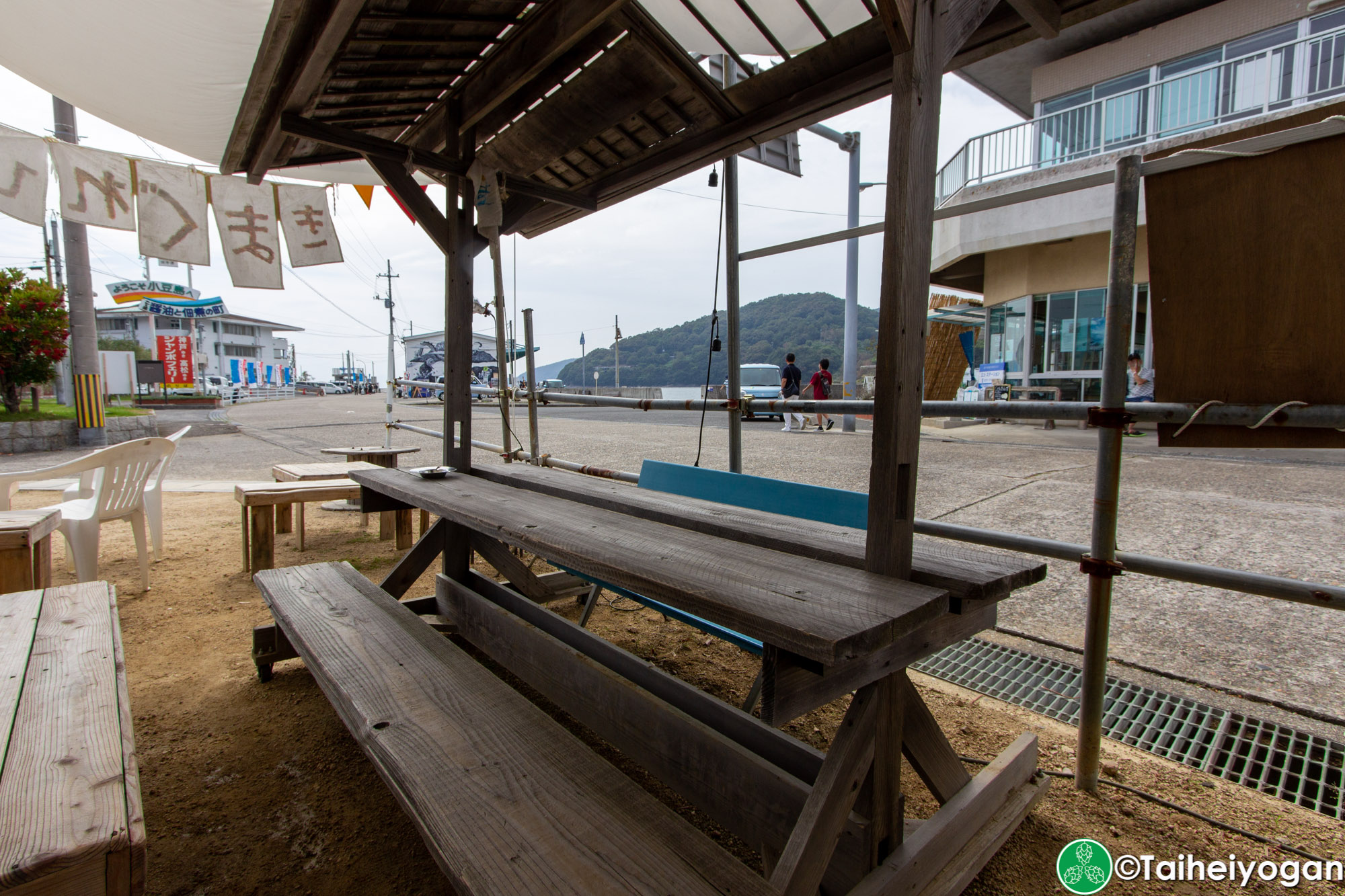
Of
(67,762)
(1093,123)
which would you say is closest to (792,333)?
(1093,123)

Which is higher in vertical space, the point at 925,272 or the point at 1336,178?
the point at 1336,178

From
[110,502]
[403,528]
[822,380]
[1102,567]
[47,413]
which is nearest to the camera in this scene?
[1102,567]

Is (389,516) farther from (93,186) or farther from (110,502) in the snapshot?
(93,186)

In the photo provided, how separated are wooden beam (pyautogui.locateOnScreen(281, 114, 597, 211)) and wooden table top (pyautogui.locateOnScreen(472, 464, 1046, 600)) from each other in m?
1.61

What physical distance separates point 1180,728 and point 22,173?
293 inches

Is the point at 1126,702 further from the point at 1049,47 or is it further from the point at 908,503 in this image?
the point at 1049,47

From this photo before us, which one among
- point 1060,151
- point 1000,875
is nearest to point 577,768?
point 1000,875

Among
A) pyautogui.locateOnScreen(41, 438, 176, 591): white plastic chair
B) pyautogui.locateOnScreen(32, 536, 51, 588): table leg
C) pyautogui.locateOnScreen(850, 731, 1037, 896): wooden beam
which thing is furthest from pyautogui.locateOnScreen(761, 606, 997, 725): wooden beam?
pyautogui.locateOnScreen(41, 438, 176, 591): white plastic chair

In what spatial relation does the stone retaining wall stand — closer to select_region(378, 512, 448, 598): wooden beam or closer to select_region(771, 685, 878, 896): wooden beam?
select_region(378, 512, 448, 598): wooden beam

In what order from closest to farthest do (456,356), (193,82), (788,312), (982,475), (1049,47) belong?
1. (193,82)
2. (456,356)
3. (982,475)
4. (1049,47)
5. (788,312)

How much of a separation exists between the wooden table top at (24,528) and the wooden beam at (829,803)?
336 centimetres

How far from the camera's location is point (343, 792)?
6.08 feet

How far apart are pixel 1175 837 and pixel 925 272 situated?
62.7 inches

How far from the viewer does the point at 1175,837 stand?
1.58 m
